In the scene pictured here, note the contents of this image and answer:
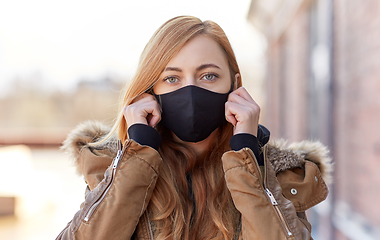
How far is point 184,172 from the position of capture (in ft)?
5.31

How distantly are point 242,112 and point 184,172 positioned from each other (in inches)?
17.2

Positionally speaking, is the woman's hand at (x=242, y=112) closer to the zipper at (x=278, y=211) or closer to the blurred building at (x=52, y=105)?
the zipper at (x=278, y=211)

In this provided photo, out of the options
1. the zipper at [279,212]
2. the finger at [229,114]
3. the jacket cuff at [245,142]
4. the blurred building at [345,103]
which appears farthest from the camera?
the blurred building at [345,103]

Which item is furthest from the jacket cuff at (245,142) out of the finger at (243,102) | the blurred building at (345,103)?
the blurred building at (345,103)

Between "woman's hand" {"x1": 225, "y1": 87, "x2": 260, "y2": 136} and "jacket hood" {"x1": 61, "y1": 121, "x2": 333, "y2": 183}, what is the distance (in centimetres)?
22

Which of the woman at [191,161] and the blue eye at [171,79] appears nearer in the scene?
the woman at [191,161]

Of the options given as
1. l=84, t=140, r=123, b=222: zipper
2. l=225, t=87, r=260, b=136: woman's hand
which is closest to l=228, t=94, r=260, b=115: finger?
l=225, t=87, r=260, b=136: woman's hand

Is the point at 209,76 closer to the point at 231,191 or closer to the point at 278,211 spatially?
the point at 231,191

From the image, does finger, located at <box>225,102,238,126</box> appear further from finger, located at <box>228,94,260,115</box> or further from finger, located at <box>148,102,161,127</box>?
finger, located at <box>148,102,161,127</box>

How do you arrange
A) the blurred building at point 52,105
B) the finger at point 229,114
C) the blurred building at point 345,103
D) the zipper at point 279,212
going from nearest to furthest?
the zipper at point 279,212, the finger at point 229,114, the blurred building at point 345,103, the blurred building at point 52,105

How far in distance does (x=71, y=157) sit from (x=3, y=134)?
15.2 metres

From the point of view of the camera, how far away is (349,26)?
3.11 meters

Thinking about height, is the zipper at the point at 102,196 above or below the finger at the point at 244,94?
below

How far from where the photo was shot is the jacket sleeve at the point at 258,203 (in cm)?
126
